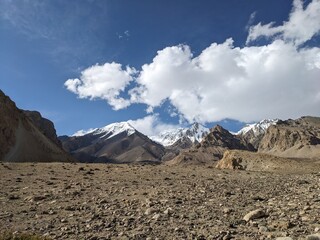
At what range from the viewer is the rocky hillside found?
86.0 metres

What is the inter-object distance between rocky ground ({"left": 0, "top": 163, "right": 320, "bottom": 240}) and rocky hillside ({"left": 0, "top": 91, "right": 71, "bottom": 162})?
6500cm

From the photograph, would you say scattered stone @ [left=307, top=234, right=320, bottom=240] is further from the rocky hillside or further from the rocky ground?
the rocky hillside

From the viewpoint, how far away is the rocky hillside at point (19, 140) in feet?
282

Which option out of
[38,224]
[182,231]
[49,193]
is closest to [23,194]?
[49,193]

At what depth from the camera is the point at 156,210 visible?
49.2 ft

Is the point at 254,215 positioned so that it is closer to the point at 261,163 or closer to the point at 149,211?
the point at 149,211

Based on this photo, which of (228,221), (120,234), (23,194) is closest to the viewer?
(120,234)

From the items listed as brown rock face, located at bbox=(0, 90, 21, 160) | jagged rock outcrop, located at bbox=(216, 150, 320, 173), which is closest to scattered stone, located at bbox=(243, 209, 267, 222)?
jagged rock outcrop, located at bbox=(216, 150, 320, 173)

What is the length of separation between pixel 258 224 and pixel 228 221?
39.7 inches

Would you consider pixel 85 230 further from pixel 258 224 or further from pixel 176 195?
pixel 176 195

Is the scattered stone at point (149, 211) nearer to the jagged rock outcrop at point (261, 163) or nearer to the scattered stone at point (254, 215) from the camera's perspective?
the scattered stone at point (254, 215)

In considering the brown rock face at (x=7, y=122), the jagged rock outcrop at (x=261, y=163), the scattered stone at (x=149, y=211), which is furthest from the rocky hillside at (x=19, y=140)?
the scattered stone at (x=149, y=211)

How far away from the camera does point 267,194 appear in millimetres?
19172

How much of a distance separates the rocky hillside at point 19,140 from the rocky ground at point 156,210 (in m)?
65.0
